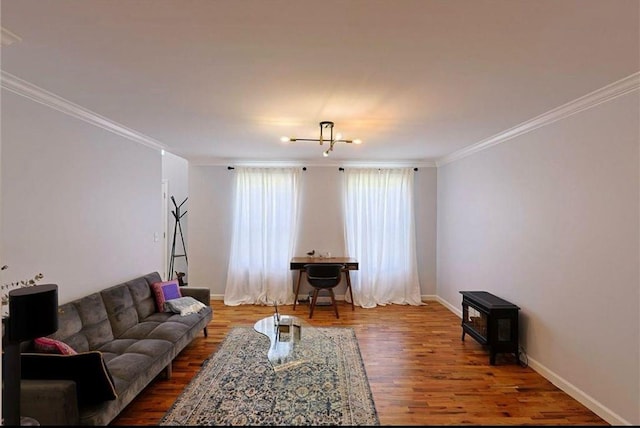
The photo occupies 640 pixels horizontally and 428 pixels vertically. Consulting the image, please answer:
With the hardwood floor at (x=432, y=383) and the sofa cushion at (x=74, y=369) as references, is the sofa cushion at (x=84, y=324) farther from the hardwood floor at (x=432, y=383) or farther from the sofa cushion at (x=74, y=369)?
the hardwood floor at (x=432, y=383)

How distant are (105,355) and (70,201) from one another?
1.42 metres

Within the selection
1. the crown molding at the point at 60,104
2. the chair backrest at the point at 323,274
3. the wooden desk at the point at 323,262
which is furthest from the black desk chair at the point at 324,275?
the crown molding at the point at 60,104

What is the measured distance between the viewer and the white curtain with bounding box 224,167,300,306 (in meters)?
5.59

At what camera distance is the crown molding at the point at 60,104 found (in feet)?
7.57

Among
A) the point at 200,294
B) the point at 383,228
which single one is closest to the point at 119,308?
the point at 200,294

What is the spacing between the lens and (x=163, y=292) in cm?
382

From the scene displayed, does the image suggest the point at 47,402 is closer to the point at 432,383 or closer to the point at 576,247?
the point at 432,383

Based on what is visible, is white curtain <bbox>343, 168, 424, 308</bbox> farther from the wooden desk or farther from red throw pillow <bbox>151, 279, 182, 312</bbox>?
red throw pillow <bbox>151, 279, 182, 312</bbox>

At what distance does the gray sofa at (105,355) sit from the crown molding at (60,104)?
1695 mm

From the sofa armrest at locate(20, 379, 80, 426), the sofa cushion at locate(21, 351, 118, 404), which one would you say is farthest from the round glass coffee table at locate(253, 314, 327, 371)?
the sofa armrest at locate(20, 379, 80, 426)

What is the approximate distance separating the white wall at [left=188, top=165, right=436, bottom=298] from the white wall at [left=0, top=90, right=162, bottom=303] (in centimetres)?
147

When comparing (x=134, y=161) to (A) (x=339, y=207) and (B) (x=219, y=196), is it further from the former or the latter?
(A) (x=339, y=207)

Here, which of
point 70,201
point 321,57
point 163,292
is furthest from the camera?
point 163,292

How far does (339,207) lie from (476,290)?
2.54m
